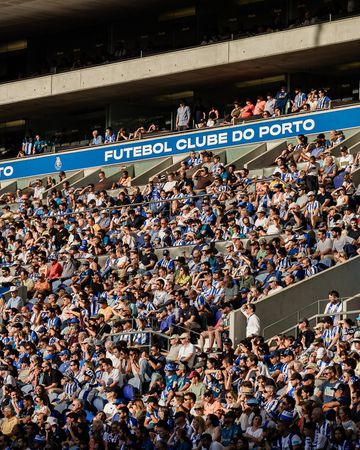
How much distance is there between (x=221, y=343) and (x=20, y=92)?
19.4 m

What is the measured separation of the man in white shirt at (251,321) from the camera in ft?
68.0

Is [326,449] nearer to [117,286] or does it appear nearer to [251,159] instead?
[117,286]

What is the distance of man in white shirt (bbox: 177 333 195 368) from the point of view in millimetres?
20406

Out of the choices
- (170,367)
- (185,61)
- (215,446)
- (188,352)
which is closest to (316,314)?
(188,352)

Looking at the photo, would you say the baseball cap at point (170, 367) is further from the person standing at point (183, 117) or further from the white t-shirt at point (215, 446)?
the person standing at point (183, 117)

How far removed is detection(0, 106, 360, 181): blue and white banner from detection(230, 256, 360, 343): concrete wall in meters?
9.01

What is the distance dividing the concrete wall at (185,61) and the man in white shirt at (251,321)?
12.4 meters

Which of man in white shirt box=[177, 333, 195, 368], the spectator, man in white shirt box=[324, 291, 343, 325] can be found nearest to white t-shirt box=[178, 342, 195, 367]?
man in white shirt box=[177, 333, 195, 368]

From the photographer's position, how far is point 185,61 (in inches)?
1389

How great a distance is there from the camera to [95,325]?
23.3 m

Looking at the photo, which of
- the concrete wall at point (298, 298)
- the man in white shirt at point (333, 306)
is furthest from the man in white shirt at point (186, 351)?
the man in white shirt at point (333, 306)

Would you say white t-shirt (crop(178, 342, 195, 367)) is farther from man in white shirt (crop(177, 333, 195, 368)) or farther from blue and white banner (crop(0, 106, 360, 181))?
blue and white banner (crop(0, 106, 360, 181))

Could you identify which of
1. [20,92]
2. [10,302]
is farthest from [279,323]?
[20,92]

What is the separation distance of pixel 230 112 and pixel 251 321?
1612 cm
